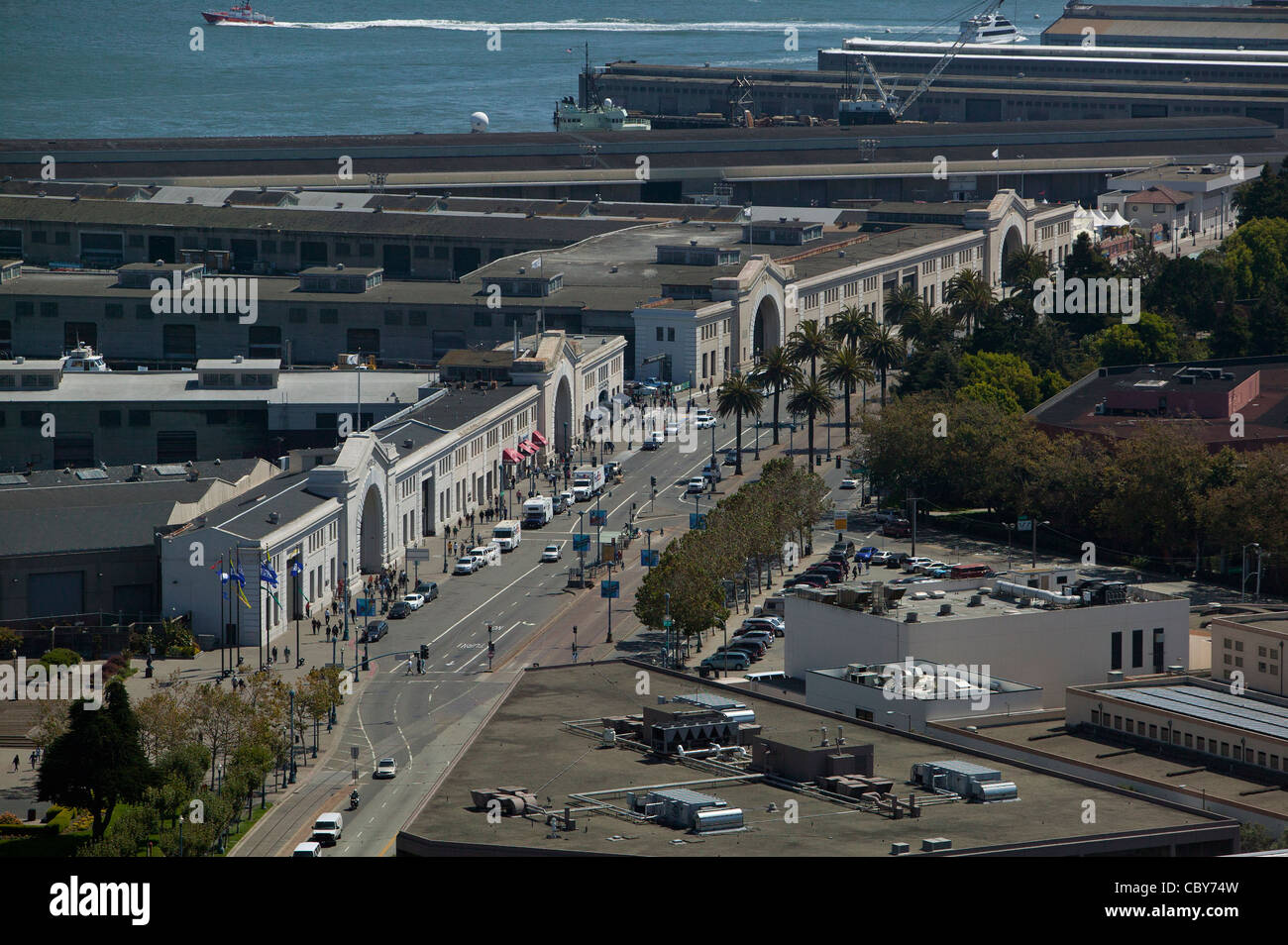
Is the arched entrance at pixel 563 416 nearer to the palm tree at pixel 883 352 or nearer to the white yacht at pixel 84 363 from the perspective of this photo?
the palm tree at pixel 883 352

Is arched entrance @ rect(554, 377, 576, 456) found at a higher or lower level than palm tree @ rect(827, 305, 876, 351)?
lower

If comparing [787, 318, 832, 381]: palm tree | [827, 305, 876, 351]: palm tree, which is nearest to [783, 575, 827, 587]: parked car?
[787, 318, 832, 381]: palm tree

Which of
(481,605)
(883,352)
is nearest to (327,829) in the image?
(481,605)

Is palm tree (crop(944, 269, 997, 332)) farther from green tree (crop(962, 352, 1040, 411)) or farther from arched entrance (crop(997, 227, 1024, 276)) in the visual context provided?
arched entrance (crop(997, 227, 1024, 276))

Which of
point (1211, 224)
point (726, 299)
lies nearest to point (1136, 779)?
point (726, 299)
